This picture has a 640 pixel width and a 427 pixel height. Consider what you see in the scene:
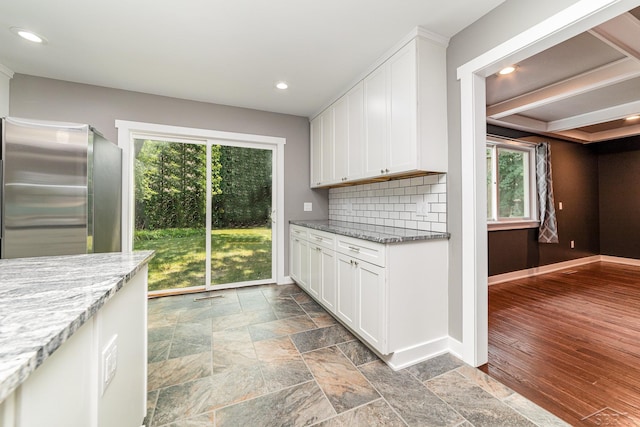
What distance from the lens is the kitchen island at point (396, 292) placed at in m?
1.85

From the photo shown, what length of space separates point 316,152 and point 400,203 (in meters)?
1.58

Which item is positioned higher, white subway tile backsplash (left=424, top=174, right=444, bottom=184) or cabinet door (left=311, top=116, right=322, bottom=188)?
cabinet door (left=311, top=116, right=322, bottom=188)

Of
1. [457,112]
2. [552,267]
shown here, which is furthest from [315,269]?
[552,267]

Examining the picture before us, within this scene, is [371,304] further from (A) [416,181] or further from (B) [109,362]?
(B) [109,362]

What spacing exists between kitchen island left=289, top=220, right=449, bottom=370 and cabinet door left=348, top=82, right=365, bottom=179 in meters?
0.80

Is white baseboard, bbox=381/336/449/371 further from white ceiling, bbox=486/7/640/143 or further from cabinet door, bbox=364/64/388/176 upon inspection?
white ceiling, bbox=486/7/640/143

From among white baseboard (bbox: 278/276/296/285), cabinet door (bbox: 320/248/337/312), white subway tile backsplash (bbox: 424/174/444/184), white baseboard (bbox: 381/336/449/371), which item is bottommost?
white baseboard (bbox: 381/336/449/371)

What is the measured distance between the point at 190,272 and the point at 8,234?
181 cm

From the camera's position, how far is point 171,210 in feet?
10.9

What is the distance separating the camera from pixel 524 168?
4.23 meters

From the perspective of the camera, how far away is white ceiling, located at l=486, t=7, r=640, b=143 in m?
2.03

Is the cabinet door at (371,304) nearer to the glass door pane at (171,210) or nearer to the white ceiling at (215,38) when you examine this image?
the white ceiling at (215,38)

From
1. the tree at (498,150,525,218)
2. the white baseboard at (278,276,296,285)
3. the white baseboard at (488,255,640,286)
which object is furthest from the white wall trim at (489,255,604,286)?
the white baseboard at (278,276,296,285)

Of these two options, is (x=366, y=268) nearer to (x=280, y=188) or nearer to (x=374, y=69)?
(x=374, y=69)
